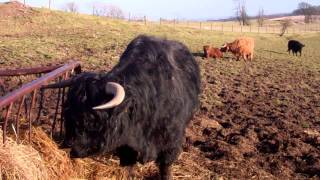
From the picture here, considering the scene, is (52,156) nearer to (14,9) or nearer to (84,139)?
(84,139)

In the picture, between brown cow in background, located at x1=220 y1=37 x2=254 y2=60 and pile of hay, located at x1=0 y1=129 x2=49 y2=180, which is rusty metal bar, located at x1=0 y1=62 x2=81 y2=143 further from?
brown cow in background, located at x1=220 y1=37 x2=254 y2=60

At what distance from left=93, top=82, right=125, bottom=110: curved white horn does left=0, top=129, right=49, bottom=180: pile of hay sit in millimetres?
832

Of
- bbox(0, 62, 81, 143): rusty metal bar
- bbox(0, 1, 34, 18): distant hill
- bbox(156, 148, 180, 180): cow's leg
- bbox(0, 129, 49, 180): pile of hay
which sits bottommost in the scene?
bbox(156, 148, 180, 180): cow's leg

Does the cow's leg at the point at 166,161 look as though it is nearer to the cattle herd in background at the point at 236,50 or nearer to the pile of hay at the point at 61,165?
the pile of hay at the point at 61,165

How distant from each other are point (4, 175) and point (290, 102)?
24.6 ft

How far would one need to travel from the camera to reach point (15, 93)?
13.3ft

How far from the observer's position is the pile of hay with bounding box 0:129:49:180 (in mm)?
3783

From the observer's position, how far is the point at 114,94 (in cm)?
392

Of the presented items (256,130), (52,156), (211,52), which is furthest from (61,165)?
(211,52)

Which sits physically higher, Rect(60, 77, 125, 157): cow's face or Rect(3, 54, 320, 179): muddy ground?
Rect(60, 77, 125, 157): cow's face

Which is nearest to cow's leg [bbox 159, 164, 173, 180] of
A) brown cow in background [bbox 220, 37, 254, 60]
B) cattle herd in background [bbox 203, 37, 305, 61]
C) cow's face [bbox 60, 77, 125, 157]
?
cow's face [bbox 60, 77, 125, 157]

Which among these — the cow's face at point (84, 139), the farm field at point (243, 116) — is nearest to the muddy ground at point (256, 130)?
the farm field at point (243, 116)

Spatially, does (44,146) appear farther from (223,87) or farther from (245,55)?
(245,55)

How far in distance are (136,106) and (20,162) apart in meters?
1.15
